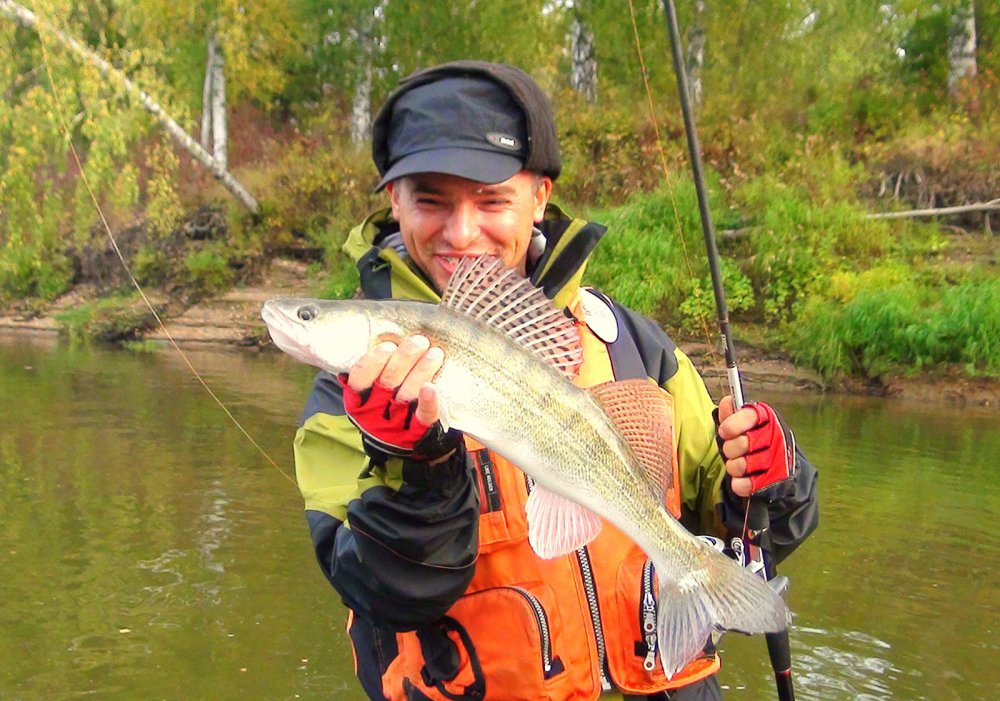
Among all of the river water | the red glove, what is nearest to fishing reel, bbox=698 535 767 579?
the red glove

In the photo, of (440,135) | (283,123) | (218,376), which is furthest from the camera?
(283,123)

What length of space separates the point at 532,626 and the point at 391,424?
674 mm

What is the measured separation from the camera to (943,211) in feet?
51.5


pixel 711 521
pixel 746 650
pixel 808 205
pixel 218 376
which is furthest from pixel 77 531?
pixel 808 205

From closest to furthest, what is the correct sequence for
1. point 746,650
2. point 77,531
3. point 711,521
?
point 711,521 → point 746,650 → point 77,531

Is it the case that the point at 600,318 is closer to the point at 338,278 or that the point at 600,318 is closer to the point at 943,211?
the point at 943,211

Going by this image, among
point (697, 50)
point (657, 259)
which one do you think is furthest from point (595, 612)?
point (697, 50)

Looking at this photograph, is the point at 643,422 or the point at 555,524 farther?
the point at 643,422

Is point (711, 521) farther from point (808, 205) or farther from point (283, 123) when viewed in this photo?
point (283, 123)

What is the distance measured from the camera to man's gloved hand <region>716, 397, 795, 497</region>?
2551 mm

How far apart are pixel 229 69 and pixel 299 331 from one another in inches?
891

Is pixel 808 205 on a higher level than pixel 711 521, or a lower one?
higher

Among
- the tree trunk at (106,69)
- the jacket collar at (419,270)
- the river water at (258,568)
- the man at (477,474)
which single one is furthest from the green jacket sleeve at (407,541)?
the tree trunk at (106,69)

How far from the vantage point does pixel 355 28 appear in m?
23.6
